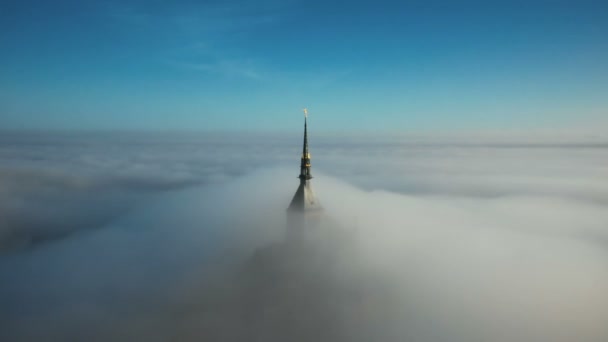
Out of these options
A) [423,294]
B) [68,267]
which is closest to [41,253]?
[68,267]

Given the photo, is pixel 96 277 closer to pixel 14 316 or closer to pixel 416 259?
pixel 14 316

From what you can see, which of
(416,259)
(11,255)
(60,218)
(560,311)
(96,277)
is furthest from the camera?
(60,218)

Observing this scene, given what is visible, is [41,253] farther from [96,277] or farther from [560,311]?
[560,311]

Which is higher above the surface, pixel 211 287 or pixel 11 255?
pixel 211 287

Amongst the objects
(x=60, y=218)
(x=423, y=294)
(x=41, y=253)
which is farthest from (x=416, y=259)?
(x=60, y=218)

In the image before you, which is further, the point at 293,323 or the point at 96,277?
the point at 96,277

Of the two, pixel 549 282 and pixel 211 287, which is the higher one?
pixel 211 287

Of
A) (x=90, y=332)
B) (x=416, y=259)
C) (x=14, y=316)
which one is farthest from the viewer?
(x=416, y=259)

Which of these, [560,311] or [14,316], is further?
[560,311]

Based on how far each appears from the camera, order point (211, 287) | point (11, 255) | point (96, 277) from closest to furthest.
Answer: point (211, 287) < point (96, 277) < point (11, 255)
